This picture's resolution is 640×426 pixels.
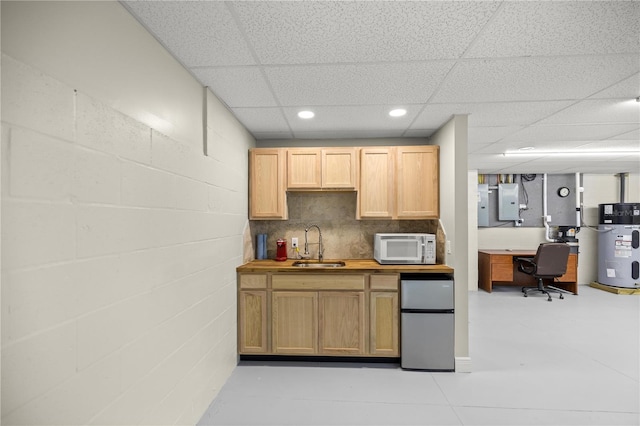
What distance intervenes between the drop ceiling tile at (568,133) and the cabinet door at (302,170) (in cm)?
229

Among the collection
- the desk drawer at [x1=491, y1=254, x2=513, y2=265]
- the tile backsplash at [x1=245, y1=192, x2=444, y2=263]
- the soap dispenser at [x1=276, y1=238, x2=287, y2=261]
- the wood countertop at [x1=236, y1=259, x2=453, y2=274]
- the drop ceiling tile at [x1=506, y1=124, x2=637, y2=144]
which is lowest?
the desk drawer at [x1=491, y1=254, x2=513, y2=265]

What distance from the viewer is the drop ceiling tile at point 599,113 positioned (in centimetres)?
260

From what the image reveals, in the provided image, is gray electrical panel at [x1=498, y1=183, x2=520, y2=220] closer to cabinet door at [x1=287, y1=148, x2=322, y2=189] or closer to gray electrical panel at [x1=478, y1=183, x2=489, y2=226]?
gray electrical panel at [x1=478, y1=183, x2=489, y2=226]

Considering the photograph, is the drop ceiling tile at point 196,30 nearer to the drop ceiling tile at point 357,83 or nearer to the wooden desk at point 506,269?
the drop ceiling tile at point 357,83

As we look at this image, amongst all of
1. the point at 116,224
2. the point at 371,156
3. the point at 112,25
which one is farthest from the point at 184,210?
the point at 371,156

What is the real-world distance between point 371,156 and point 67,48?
107 inches

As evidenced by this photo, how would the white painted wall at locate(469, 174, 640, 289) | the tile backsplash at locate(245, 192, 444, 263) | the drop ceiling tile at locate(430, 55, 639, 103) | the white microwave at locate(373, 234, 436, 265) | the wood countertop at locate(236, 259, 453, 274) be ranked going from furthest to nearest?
the white painted wall at locate(469, 174, 640, 289) < the tile backsplash at locate(245, 192, 444, 263) < the white microwave at locate(373, 234, 436, 265) < the wood countertop at locate(236, 259, 453, 274) < the drop ceiling tile at locate(430, 55, 639, 103)

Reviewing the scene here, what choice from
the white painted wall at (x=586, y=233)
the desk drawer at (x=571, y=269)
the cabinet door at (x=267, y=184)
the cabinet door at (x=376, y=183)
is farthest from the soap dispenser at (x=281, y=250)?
the desk drawer at (x=571, y=269)

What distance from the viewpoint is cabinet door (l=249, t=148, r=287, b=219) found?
3420 mm

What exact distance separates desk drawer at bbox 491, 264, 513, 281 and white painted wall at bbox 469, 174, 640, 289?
0.62 meters

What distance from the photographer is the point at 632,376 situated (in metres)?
2.83

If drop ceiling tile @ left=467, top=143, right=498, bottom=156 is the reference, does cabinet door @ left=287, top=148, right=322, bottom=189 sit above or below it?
below

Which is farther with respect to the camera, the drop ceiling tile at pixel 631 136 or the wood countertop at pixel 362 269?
the drop ceiling tile at pixel 631 136

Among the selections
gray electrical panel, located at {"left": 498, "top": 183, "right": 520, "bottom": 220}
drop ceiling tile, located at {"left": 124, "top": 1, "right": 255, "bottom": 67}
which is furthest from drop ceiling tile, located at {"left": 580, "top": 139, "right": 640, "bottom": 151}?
drop ceiling tile, located at {"left": 124, "top": 1, "right": 255, "bottom": 67}
